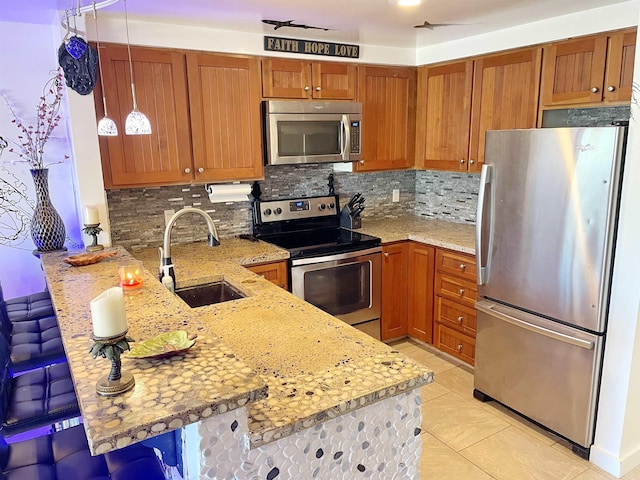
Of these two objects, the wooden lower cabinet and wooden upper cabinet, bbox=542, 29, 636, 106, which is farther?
the wooden lower cabinet

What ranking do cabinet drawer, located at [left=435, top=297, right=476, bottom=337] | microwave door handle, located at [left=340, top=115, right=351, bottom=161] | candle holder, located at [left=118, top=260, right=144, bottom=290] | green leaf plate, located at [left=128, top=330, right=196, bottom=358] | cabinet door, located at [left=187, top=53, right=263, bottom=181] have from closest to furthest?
green leaf plate, located at [left=128, top=330, right=196, bottom=358] < candle holder, located at [left=118, top=260, right=144, bottom=290] < cabinet door, located at [left=187, top=53, right=263, bottom=181] < cabinet drawer, located at [left=435, top=297, right=476, bottom=337] < microwave door handle, located at [left=340, top=115, right=351, bottom=161]

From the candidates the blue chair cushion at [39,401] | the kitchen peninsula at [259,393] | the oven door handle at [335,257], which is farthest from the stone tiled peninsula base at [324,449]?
the oven door handle at [335,257]

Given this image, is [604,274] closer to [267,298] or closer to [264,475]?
[267,298]

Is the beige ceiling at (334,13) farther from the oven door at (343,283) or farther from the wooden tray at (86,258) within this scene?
the oven door at (343,283)

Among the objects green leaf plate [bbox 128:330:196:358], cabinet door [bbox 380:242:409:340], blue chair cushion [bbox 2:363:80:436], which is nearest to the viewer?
green leaf plate [bbox 128:330:196:358]

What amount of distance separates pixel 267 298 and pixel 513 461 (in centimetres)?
154

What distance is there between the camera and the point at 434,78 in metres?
3.62

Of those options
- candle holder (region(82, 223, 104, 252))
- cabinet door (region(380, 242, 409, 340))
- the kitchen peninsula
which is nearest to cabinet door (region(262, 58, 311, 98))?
cabinet door (region(380, 242, 409, 340))

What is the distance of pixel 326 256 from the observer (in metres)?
3.18

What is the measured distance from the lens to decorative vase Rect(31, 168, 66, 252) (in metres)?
2.55

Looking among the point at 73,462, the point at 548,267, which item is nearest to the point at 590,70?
the point at 548,267

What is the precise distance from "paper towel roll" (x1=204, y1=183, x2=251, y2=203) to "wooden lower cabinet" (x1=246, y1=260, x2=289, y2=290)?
1.89ft

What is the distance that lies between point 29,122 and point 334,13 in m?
1.83

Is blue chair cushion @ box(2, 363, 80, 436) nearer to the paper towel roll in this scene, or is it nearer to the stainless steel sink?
the stainless steel sink
